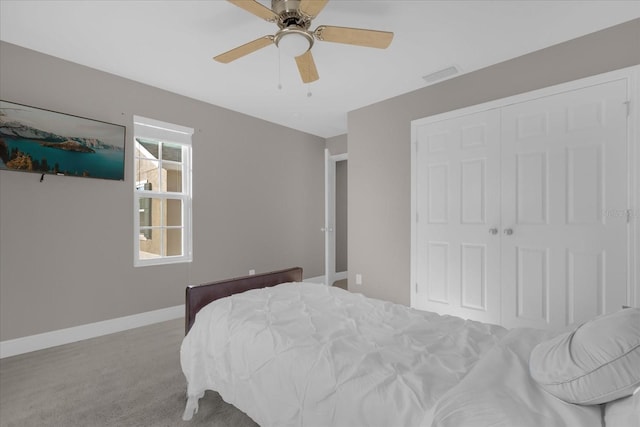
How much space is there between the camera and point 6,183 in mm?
2631

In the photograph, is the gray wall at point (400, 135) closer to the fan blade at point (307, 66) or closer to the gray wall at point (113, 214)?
the gray wall at point (113, 214)

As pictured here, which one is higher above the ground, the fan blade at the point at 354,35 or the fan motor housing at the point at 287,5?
the fan motor housing at the point at 287,5

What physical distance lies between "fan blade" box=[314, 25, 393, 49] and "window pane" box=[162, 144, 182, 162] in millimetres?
2547

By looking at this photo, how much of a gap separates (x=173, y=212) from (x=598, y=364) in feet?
12.8

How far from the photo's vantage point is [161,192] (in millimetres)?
3643

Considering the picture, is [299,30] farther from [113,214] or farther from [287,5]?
[113,214]

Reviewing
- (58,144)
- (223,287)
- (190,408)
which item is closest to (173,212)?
(58,144)

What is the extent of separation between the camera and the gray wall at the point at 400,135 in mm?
2516

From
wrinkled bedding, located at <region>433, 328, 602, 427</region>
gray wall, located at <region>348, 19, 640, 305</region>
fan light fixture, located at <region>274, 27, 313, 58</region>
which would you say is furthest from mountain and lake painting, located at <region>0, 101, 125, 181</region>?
wrinkled bedding, located at <region>433, 328, 602, 427</region>

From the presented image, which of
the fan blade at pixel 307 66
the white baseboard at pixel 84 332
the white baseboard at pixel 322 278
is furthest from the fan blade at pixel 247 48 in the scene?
the white baseboard at pixel 322 278

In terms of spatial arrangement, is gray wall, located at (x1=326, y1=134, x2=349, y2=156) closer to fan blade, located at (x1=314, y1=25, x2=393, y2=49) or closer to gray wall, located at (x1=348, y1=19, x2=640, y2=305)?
gray wall, located at (x1=348, y1=19, x2=640, y2=305)

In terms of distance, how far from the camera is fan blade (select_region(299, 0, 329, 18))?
1681 millimetres

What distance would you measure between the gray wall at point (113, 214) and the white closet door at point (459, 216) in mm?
2267

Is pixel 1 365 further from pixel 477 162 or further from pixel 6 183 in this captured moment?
pixel 477 162
